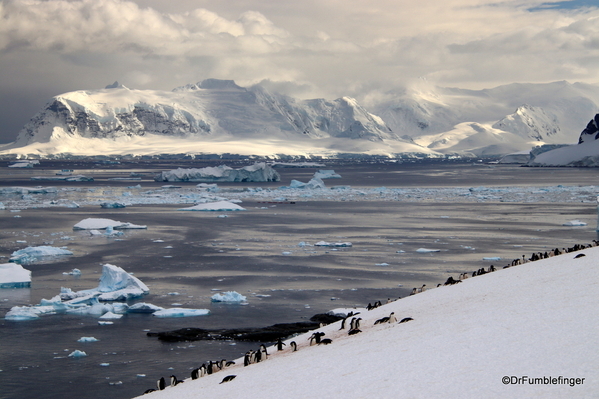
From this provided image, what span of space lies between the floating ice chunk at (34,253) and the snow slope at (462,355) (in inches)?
534

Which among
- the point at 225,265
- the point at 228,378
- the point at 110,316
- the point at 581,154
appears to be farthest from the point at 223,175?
the point at 581,154

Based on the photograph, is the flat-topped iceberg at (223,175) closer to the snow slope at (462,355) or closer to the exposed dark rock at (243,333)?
the exposed dark rock at (243,333)

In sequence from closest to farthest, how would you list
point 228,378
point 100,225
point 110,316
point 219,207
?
point 228,378 < point 110,316 < point 100,225 < point 219,207

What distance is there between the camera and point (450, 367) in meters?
6.78

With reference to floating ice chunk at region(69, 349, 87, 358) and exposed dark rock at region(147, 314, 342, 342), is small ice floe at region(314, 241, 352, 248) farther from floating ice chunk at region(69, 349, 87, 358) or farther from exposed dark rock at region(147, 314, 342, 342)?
floating ice chunk at region(69, 349, 87, 358)

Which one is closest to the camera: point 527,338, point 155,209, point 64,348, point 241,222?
point 527,338

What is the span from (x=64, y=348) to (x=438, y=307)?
718cm

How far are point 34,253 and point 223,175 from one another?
50358 millimetres

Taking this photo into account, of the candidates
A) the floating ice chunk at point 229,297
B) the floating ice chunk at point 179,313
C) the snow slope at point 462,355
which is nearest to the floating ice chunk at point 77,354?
the snow slope at point 462,355

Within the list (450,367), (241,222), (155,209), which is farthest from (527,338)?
(155,209)

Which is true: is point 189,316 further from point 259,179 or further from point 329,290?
point 259,179

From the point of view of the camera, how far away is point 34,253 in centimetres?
2298

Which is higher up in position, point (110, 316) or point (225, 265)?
point (225, 265)

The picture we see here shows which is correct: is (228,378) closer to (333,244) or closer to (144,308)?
(144,308)
